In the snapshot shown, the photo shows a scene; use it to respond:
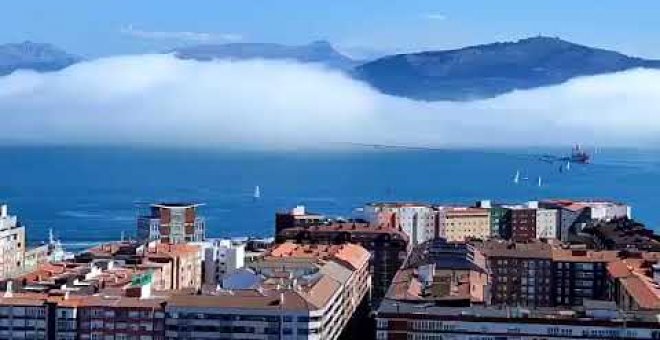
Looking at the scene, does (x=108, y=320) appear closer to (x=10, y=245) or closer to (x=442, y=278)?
(x=442, y=278)

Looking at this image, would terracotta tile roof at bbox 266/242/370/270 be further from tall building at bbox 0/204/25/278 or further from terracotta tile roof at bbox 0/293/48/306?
terracotta tile roof at bbox 0/293/48/306

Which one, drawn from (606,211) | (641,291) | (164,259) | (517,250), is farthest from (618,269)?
(606,211)

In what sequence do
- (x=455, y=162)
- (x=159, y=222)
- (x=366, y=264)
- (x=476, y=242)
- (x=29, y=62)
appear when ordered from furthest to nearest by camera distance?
(x=29, y=62)
(x=455, y=162)
(x=159, y=222)
(x=476, y=242)
(x=366, y=264)

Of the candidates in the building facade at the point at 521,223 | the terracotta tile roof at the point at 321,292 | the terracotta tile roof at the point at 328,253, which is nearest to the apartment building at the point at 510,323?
the terracotta tile roof at the point at 321,292

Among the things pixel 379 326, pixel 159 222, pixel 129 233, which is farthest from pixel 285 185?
pixel 379 326

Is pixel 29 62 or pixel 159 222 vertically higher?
pixel 29 62

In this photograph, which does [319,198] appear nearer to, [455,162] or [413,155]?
[455,162]
